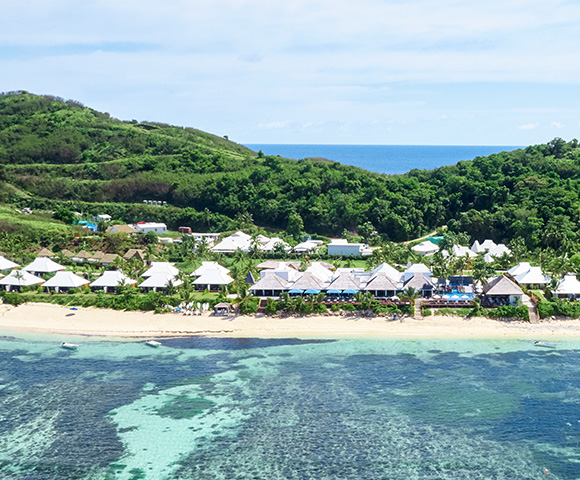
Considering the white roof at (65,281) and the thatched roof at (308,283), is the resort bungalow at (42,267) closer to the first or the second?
the white roof at (65,281)

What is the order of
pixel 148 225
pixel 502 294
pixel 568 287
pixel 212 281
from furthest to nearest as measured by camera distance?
1. pixel 148 225
2. pixel 212 281
3. pixel 568 287
4. pixel 502 294

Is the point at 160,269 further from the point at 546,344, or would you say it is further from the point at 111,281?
the point at 546,344

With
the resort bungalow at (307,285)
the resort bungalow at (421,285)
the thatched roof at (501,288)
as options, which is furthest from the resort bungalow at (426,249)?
the resort bungalow at (307,285)

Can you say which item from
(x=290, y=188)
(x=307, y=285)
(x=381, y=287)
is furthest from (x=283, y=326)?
(x=290, y=188)

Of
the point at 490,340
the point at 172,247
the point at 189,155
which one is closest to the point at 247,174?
the point at 189,155

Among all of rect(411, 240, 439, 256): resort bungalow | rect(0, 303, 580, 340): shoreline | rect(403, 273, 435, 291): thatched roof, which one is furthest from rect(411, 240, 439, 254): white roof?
rect(0, 303, 580, 340): shoreline

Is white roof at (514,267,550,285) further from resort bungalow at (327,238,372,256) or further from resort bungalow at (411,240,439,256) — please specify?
resort bungalow at (327,238,372,256)
